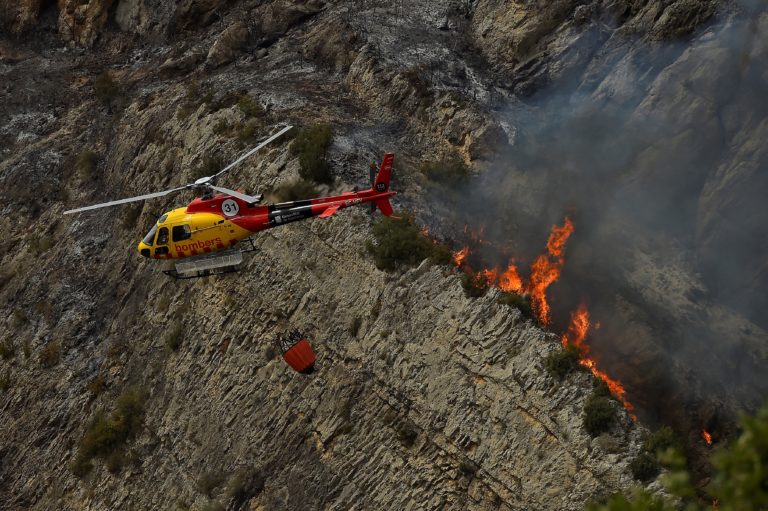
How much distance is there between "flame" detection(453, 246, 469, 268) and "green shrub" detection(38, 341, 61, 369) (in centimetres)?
1989

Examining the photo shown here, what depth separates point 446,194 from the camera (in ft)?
109

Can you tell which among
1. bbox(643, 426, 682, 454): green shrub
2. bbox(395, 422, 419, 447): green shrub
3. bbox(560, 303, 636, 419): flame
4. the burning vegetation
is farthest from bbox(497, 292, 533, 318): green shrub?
bbox(643, 426, 682, 454): green shrub

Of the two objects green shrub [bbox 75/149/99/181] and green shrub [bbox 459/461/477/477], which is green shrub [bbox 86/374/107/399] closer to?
green shrub [bbox 75/149/99/181]

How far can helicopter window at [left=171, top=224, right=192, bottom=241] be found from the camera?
28.9 meters

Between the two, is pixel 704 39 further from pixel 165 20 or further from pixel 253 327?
pixel 165 20

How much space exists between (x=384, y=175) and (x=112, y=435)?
1631cm

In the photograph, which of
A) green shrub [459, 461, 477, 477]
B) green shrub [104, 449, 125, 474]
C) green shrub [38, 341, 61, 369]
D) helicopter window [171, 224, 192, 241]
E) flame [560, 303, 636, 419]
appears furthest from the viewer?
green shrub [38, 341, 61, 369]

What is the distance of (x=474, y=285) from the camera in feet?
86.0

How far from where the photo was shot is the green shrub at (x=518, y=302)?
25172 millimetres

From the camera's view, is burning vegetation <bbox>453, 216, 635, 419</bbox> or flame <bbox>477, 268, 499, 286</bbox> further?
flame <bbox>477, 268, 499, 286</bbox>

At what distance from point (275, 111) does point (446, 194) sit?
10072 millimetres

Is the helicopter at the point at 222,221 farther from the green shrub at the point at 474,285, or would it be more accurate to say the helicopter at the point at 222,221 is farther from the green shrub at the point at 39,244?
the green shrub at the point at 39,244

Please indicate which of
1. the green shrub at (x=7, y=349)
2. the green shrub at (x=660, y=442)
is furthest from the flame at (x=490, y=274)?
the green shrub at (x=7, y=349)

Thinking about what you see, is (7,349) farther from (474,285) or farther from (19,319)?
(474,285)
